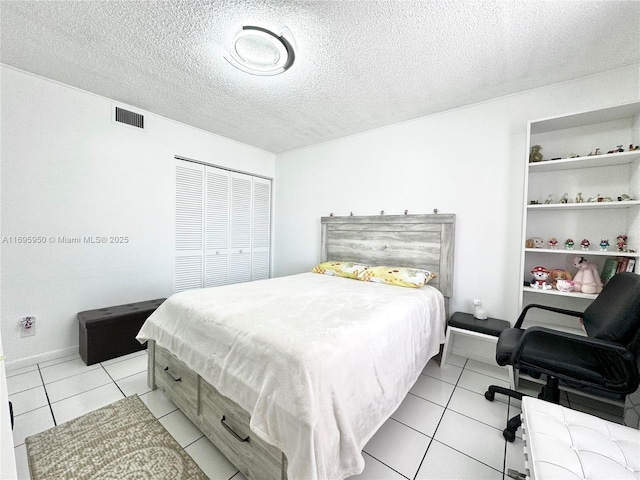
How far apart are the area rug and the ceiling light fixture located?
2545mm

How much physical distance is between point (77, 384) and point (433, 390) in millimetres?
2899

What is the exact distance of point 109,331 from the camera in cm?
248

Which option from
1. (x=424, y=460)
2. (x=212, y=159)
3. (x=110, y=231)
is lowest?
(x=424, y=460)

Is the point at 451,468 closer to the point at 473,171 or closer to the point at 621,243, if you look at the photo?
the point at 621,243

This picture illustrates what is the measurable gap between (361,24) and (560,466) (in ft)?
7.80

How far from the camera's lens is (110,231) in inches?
108

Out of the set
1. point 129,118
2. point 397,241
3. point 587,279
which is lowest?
point 587,279

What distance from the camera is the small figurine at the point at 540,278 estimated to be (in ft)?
7.11

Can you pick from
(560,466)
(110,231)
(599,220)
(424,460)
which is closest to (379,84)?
(599,220)

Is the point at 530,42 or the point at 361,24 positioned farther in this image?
the point at 530,42

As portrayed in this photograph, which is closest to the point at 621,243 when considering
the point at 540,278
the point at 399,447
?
the point at 540,278

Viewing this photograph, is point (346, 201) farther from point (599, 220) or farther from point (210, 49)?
point (599, 220)

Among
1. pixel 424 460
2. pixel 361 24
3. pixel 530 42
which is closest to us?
pixel 424 460

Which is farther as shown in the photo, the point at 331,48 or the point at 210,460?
the point at 331,48
